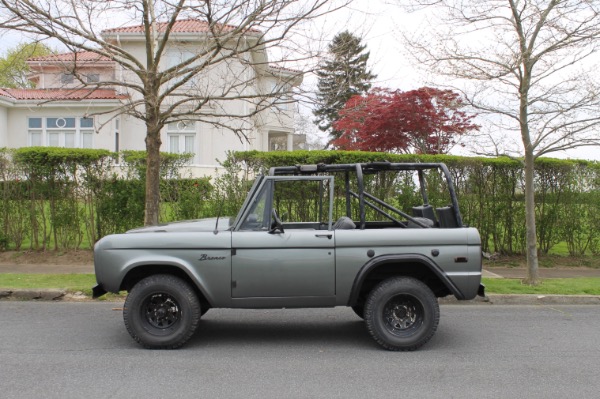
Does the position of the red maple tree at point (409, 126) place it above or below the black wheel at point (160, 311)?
above

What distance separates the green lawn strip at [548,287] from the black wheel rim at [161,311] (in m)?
5.18

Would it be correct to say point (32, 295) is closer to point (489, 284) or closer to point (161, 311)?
point (161, 311)

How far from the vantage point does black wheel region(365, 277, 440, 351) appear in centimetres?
563

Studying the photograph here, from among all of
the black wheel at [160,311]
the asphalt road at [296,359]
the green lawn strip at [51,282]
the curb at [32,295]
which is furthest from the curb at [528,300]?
the curb at [32,295]

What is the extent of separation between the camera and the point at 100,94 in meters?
22.2

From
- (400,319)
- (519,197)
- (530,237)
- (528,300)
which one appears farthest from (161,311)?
(519,197)

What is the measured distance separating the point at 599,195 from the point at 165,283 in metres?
10.4

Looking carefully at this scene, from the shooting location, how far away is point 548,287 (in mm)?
8953

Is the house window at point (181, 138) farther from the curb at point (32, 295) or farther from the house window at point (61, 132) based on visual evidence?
the curb at point (32, 295)

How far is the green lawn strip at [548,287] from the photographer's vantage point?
8.62m

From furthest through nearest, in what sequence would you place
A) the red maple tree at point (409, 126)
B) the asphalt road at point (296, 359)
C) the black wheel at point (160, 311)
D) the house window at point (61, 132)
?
1. the red maple tree at point (409, 126)
2. the house window at point (61, 132)
3. the black wheel at point (160, 311)
4. the asphalt road at point (296, 359)

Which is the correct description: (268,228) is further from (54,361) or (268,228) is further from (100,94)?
(100,94)

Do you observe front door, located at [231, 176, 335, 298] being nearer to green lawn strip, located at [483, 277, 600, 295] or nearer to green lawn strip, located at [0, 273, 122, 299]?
green lawn strip, located at [0, 273, 122, 299]

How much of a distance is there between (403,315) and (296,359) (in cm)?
129
